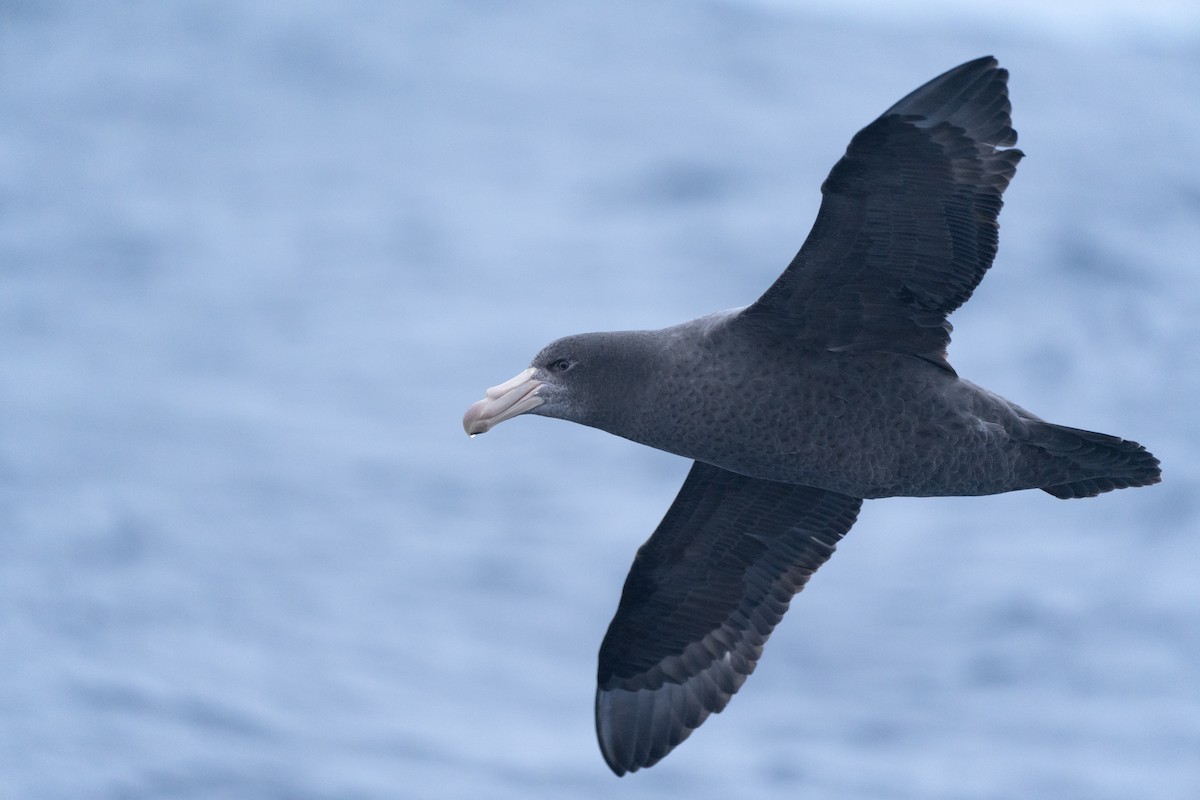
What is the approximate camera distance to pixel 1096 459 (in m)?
8.92

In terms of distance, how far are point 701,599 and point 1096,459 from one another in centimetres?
276

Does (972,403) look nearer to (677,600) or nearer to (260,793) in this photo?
(677,600)

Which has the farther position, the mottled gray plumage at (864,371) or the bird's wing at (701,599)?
the bird's wing at (701,599)

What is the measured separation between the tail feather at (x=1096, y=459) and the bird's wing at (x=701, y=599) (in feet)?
5.17

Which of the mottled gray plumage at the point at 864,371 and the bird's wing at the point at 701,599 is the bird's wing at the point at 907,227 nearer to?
the mottled gray plumage at the point at 864,371

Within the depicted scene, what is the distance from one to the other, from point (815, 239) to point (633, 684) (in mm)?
3598

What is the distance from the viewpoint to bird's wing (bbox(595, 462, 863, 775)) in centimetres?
1023

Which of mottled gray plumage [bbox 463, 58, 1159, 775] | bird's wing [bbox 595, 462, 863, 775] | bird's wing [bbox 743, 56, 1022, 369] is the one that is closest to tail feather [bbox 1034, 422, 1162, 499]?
mottled gray plumage [bbox 463, 58, 1159, 775]

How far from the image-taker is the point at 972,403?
8.90 m

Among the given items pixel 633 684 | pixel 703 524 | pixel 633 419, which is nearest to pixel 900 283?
pixel 633 419

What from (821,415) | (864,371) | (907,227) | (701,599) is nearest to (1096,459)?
(864,371)

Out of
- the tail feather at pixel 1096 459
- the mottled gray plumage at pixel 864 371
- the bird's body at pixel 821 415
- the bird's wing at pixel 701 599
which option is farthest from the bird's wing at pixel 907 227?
the bird's wing at pixel 701 599

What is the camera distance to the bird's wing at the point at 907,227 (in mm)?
8062

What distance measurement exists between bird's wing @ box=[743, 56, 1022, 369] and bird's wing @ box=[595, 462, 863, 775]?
63.6 inches
